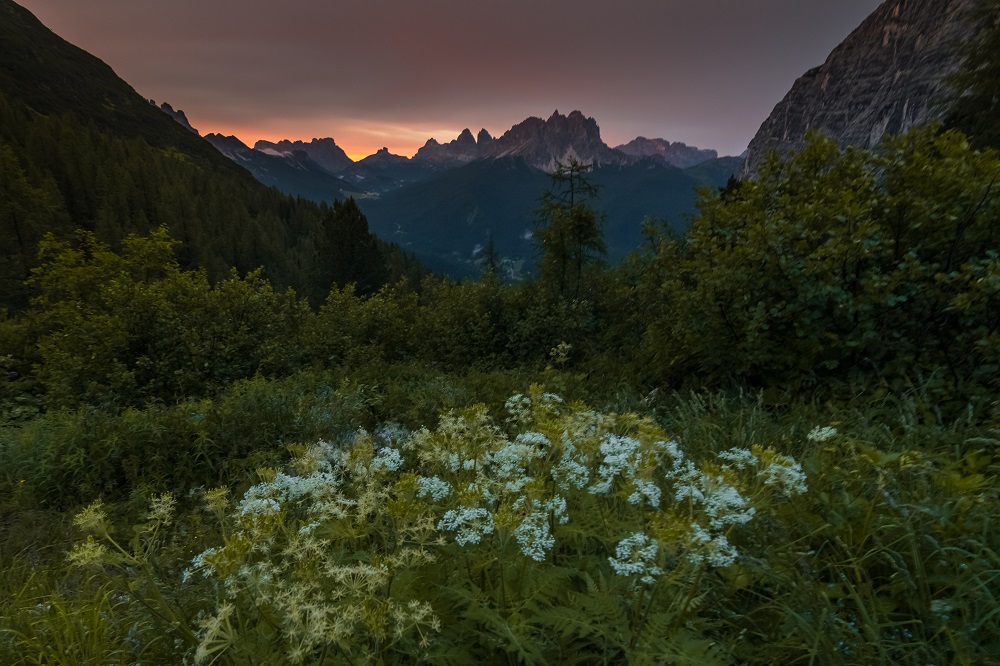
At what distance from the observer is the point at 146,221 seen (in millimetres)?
78375

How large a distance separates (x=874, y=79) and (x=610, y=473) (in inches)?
8841

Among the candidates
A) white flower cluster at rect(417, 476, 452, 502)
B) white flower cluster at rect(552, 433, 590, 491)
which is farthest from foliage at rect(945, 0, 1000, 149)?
white flower cluster at rect(417, 476, 452, 502)

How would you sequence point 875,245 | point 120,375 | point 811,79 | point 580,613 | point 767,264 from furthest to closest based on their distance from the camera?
point 811,79
point 120,375
point 767,264
point 875,245
point 580,613

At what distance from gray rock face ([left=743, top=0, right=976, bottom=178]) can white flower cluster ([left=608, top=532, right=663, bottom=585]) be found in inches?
5313

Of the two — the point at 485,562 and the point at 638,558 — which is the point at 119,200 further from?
the point at 638,558

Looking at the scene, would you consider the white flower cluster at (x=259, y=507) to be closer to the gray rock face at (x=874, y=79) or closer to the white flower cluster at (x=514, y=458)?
the white flower cluster at (x=514, y=458)

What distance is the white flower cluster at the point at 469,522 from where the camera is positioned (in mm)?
1683

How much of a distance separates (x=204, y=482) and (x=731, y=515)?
6.88m

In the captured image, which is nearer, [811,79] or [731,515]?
[731,515]

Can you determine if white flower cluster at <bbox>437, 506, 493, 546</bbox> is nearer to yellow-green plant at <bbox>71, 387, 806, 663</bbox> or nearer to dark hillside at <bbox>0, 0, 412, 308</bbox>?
yellow-green plant at <bbox>71, 387, 806, 663</bbox>

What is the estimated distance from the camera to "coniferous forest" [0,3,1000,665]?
1629 millimetres

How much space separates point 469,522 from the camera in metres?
1.87

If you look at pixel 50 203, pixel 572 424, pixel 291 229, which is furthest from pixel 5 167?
pixel 572 424

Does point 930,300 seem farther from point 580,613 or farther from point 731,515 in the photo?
point 580,613
